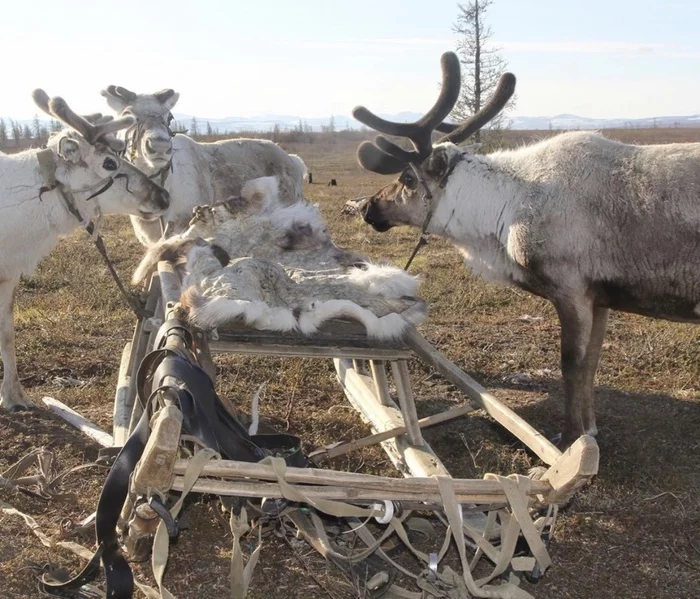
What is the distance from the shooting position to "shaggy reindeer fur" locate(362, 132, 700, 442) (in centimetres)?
364

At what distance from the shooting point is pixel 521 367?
17.1 ft

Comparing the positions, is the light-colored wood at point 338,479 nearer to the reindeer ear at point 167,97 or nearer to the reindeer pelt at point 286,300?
the reindeer pelt at point 286,300

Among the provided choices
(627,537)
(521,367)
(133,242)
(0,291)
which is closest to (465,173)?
(521,367)

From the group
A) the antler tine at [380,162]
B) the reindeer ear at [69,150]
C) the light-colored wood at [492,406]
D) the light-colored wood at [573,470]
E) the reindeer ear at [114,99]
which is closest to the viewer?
the light-colored wood at [573,470]

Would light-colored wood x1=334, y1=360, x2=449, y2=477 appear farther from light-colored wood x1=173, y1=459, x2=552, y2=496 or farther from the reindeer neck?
the reindeer neck

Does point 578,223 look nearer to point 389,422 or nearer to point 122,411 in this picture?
point 389,422

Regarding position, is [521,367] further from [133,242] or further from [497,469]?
[133,242]

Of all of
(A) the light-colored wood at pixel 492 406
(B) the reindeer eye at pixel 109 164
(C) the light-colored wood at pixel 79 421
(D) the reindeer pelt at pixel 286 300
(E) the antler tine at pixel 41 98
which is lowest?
(C) the light-colored wood at pixel 79 421

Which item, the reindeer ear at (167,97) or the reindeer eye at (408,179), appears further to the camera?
the reindeer ear at (167,97)

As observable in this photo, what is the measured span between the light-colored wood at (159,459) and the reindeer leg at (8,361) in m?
2.80

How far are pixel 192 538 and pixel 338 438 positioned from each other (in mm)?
1251

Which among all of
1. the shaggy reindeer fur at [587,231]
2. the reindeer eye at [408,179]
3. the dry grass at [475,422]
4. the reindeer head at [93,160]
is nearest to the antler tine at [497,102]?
the shaggy reindeer fur at [587,231]

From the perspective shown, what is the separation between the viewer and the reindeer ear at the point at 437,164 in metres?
4.30

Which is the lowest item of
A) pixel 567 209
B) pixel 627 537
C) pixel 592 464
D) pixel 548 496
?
pixel 627 537
